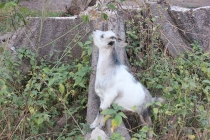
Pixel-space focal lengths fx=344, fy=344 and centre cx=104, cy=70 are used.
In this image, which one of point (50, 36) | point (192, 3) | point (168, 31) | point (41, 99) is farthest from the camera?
point (192, 3)

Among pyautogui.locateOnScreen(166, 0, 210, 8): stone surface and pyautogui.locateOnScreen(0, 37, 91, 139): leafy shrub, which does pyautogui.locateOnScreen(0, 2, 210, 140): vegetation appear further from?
pyautogui.locateOnScreen(166, 0, 210, 8): stone surface

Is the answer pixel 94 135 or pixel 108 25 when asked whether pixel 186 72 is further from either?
pixel 94 135

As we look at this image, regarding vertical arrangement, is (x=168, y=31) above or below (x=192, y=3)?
below

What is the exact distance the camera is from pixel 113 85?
387 centimetres

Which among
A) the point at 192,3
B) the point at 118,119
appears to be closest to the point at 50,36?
the point at 118,119

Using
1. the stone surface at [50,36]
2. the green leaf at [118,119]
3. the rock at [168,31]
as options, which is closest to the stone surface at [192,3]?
the rock at [168,31]

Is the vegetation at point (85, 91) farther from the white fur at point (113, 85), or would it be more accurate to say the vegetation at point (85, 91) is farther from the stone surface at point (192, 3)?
the stone surface at point (192, 3)

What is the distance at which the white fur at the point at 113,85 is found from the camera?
3846 mm

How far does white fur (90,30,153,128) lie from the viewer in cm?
385

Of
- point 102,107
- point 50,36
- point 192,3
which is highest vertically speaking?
point 192,3

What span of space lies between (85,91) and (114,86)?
104 centimetres

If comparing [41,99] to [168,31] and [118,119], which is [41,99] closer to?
[118,119]

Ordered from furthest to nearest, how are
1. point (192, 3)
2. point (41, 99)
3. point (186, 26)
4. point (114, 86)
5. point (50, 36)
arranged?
point (192, 3)
point (186, 26)
point (50, 36)
point (41, 99)
point (114, 86)

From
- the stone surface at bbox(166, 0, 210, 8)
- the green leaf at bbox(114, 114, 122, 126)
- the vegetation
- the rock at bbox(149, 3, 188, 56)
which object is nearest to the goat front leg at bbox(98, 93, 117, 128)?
the vegetation
